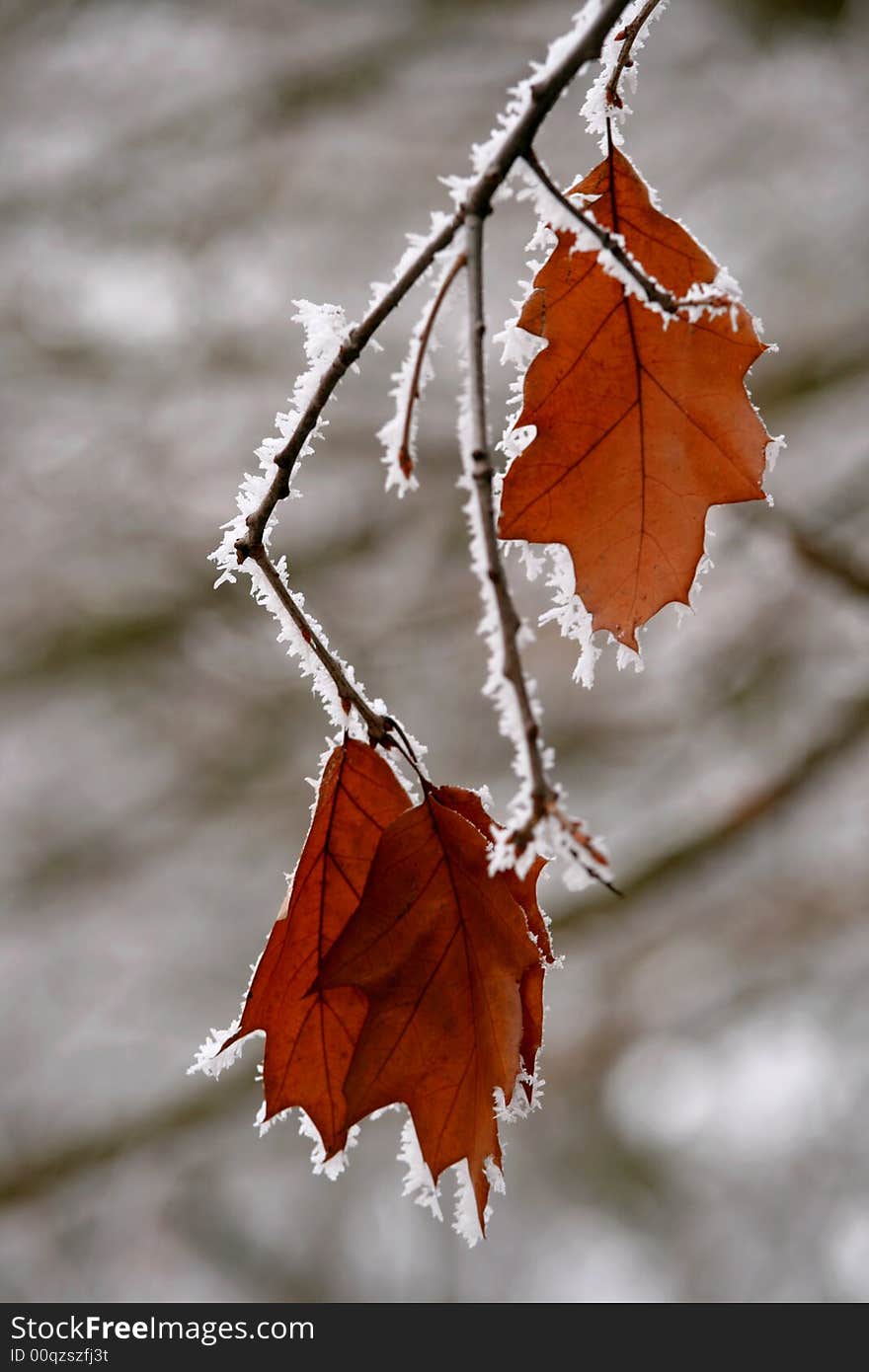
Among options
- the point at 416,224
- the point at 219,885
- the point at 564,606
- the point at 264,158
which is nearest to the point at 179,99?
the point at 264,158

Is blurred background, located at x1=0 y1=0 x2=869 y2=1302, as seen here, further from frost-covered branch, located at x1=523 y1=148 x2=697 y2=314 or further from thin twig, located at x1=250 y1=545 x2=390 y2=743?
frost-covered branch, located at x1=523 y1=148 x2=697 y2=314

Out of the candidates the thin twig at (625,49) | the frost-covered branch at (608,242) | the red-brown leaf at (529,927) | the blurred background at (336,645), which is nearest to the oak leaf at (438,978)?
the red-brown leaf at (529,927)

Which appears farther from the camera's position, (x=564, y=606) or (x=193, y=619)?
(x=193, y=619)
